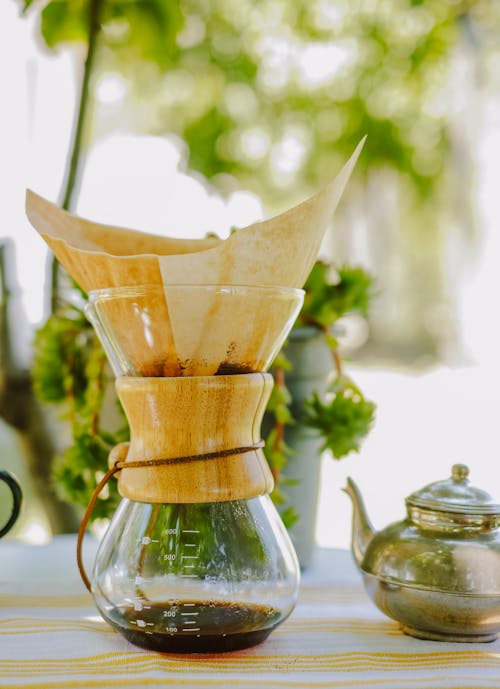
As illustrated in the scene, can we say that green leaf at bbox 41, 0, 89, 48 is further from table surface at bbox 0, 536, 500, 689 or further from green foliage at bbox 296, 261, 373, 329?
table surface at bbox 0, 536, 500, 689

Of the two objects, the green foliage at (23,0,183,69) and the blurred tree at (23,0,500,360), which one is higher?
the blurred tree at (23,0,500,360)

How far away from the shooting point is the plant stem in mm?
1085

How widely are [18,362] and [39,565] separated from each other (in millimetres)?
358

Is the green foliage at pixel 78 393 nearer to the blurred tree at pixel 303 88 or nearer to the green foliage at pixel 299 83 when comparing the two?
the blurred tree at pixel 303 88

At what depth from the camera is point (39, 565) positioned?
80 cm

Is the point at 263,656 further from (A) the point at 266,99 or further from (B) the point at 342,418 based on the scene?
(A) the point at 266,99

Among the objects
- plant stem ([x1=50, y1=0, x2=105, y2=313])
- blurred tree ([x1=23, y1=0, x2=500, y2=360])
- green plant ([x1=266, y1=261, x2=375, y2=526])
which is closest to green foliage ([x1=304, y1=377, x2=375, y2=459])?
green plant ([x1=266, y1=261, x2=375, y2=526])

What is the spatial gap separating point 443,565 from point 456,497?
0.05 meters

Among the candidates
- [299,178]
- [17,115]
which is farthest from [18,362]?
[299,178]

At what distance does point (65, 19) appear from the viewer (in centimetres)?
117

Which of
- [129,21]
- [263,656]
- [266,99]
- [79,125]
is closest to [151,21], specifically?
[129,21]

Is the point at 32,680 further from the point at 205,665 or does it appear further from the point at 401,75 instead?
the point at 401,75

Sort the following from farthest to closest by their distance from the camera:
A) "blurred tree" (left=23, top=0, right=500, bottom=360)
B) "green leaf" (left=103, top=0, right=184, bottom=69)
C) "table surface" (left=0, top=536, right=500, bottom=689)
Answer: "blurred tree" (left=23, top=0, right=500, bottom=360) → "green leaf" (left=103, top=0, right=184, bottom=69) → "table surface" (left=0, top=536, right=500, bottom=689)

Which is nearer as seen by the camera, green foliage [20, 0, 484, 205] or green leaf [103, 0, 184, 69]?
green leaf [103, 0, 184, 69]
